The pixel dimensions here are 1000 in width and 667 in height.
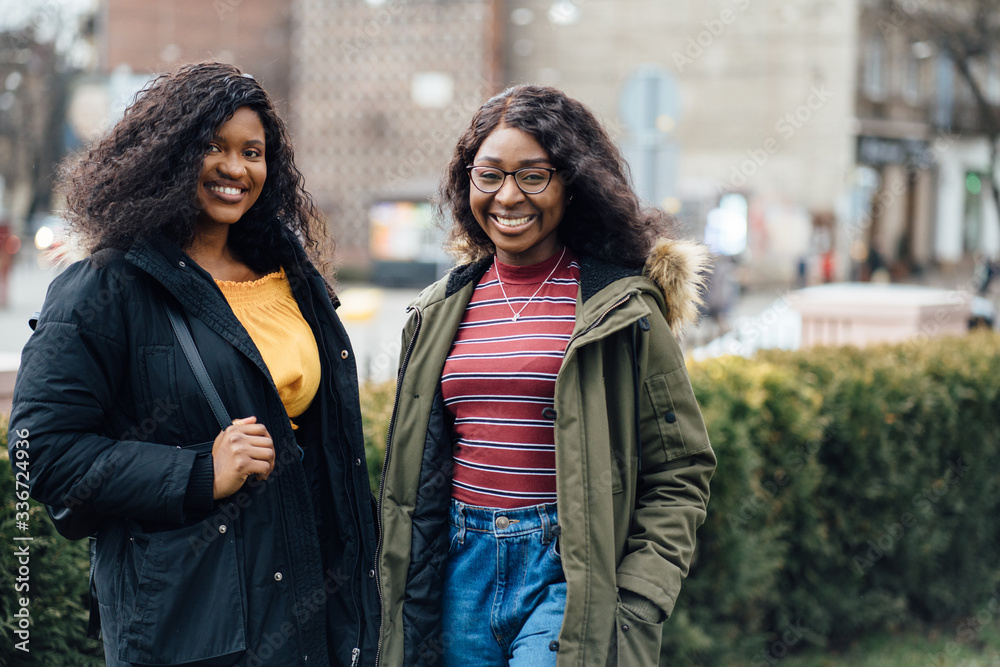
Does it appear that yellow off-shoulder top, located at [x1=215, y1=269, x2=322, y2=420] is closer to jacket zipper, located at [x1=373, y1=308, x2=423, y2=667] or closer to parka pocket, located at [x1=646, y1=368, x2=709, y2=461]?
jacket zipper, located at [x1=373, y1=308, x2=423, y2=667]

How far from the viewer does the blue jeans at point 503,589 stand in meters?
2.42

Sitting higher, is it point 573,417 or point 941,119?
point 941,119

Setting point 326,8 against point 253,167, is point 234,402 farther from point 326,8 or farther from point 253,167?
point 326,8

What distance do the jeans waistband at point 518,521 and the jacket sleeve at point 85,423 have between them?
2.44 ft

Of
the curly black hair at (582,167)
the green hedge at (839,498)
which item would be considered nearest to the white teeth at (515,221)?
the curly black hair at (582,167)

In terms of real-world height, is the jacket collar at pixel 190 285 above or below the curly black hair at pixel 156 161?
below

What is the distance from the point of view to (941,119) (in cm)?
3375

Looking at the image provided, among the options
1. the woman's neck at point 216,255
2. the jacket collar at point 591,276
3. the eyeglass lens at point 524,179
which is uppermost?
the eyeglass lens at point 524,179

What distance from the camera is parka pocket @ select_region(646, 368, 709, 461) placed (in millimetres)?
2479

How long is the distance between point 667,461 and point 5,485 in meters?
1.95

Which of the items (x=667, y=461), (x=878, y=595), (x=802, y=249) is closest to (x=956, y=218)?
(x=802, y=249)

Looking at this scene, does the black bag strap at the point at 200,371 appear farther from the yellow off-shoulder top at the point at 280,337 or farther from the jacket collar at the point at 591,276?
the jacket collar at the point at 591,276

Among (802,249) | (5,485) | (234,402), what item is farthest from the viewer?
(802,249)

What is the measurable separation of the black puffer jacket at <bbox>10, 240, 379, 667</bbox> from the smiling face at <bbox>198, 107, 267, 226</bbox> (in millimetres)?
177
